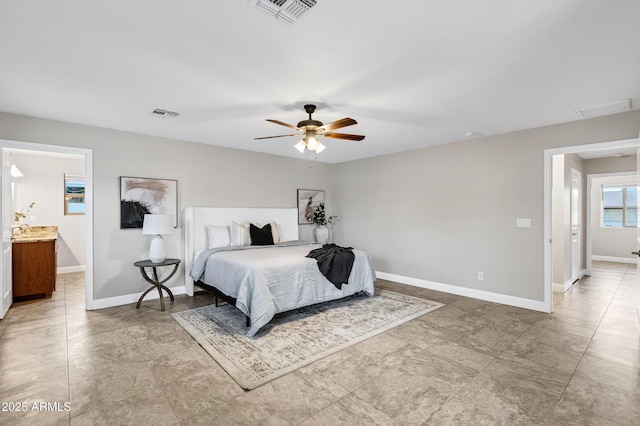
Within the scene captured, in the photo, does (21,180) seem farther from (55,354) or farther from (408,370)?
(408,370)

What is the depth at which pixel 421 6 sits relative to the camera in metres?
1.80

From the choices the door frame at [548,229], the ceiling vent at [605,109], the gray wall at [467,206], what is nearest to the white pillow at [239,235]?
the gray wall at [467,206]

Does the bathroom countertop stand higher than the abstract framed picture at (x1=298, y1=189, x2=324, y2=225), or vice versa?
the abstract framed picture at (x1=298, y1=189, x2=324, y2=225)

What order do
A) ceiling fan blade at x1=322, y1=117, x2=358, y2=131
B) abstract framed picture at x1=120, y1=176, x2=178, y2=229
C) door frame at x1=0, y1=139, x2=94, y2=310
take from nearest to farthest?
ceiling fan blade at x1=322, y1=117, x2=358, y2=131, door frame at x1=0, y1=139, x2=94, y2=310, abstract framed picture at x1=120, y1=176, x2=178, y2=229

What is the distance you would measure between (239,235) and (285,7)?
3.94 meters

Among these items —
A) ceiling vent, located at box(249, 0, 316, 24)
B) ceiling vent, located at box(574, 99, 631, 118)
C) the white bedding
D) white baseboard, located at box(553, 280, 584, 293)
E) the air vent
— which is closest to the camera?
ceiling vent, located at box(249, 0, 316, 24)

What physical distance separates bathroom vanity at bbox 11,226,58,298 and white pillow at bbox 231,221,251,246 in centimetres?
275

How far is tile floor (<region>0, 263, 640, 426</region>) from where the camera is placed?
6.79 feet

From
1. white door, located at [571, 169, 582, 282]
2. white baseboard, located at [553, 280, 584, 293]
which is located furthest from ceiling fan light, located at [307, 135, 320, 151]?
white door, located at [571, 169, 582, 282]

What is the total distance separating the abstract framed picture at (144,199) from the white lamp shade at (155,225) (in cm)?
38

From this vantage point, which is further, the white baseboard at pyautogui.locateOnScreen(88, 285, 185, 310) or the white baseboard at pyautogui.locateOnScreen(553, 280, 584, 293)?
the white baseboard at pyautogui.locateOnScreen(553, 280, 584, 293)

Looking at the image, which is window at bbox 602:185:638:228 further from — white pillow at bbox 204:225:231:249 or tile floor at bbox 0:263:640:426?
white pillow at bbox 204:225:231:249

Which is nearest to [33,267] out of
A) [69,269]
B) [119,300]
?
[119,300]

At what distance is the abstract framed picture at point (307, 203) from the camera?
264 inches
